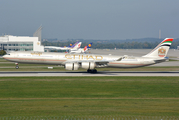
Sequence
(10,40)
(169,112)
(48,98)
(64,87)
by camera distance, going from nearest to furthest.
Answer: (169,112), (48,98), (64,87), (10,40)

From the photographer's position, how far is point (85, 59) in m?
48.2

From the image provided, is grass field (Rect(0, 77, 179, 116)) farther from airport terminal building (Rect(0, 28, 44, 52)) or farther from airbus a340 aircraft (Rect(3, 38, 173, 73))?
airport terminal building (Rect(0, 28, 44, 52))

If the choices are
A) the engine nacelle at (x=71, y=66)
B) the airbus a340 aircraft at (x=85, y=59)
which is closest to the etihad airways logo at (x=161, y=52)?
the airbus a340 aircraft at (x=85, y=59)

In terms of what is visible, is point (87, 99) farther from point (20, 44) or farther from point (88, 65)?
point (20, 44)

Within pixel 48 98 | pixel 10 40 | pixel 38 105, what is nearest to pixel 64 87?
pixel 48 98

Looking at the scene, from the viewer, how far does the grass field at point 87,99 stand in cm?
1948

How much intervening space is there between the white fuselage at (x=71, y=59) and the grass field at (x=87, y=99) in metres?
13.1

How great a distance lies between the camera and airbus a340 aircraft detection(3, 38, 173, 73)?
45969 millimetres

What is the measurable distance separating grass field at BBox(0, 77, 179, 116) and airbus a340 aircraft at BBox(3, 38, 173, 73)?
40.7 feet

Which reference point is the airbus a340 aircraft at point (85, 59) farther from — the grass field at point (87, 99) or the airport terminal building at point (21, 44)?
the airport terminal building at point (21, 44)

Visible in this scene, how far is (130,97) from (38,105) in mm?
10750

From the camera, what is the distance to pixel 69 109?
20.4 m

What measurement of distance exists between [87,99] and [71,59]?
77.1 feet

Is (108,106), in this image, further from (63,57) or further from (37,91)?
(63,57)
